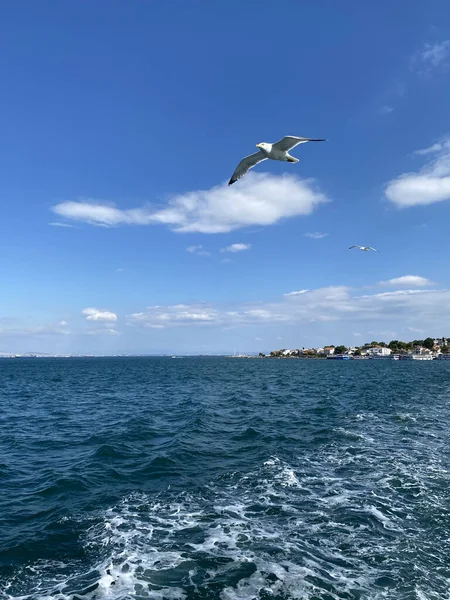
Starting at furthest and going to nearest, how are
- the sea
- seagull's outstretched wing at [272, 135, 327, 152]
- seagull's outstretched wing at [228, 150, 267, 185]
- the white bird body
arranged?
seagull's outstretched wing at [228, 150, 267, 185]
the white bird body
seagull's outstretched wing at [272, 135, 327, 152]
the sea

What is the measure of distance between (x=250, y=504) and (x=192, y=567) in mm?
3834

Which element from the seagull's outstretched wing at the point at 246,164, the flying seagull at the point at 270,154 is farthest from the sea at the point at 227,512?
the seagull's outstretched wing at the point at 246,164

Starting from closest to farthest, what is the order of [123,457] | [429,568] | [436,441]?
[429,568] → [123,457] → [436,441]

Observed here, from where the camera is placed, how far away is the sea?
8453 mm

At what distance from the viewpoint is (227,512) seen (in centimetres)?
1198

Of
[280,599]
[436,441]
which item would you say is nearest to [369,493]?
[280,599]

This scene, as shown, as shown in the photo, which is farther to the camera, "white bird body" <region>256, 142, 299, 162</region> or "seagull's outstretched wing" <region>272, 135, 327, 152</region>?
"white bird body" <region>256, 142, 299, 162</region>

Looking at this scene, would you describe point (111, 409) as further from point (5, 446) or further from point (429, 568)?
point (429, 568)

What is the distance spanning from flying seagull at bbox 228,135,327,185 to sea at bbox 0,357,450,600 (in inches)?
428

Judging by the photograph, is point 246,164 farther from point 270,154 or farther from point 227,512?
point 227,512

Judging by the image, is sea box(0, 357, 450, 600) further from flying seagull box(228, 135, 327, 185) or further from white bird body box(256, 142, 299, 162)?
white bird body box(256, 142, 299, 162)

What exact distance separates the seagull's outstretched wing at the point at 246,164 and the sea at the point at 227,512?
11380mm

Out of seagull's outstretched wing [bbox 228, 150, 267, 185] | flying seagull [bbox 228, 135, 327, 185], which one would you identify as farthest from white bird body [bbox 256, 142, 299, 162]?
seagull's outstretched wing [bbox 228, 150, 267, 185]

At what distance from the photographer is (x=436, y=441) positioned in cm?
2050
